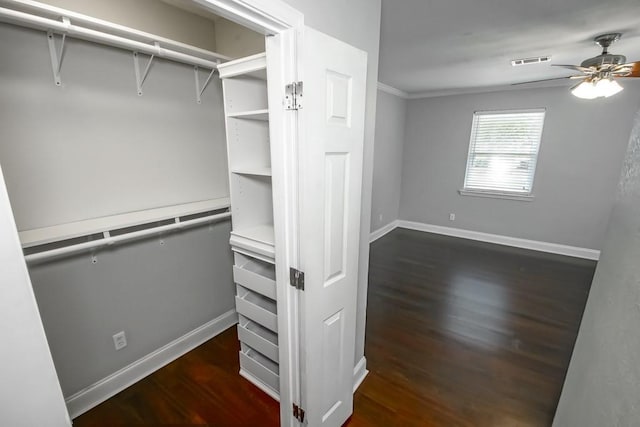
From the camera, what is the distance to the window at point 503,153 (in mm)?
4375

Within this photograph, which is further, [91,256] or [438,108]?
[438,108]

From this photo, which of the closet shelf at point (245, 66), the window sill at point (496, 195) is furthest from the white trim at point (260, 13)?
the window sill at point (496, 195)

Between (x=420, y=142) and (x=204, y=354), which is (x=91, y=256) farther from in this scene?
(x=420, y=142)

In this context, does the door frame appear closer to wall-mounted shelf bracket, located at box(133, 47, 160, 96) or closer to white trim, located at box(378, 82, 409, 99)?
wall-mounted shelf bracket, located at box(133, 47, 160, 96)

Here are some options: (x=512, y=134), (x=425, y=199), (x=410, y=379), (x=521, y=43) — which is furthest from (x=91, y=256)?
(x=512, y=134)

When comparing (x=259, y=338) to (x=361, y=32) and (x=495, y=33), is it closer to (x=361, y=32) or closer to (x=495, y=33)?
(x=361, y=32)

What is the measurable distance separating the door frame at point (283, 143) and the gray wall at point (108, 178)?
3.77 ft

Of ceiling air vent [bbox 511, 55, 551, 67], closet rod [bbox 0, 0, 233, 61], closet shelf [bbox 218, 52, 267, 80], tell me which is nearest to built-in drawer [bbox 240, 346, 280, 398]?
closet shelf [bbox 218, 52, 267, 80]

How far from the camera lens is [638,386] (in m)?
0.52

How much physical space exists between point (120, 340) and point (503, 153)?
5.37 meters

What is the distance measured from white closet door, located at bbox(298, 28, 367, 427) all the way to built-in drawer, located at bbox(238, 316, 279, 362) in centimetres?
42

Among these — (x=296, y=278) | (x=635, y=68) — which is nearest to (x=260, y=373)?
(x=296, y=278)

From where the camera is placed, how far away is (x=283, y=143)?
116cm

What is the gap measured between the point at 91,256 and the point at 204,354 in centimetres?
109
